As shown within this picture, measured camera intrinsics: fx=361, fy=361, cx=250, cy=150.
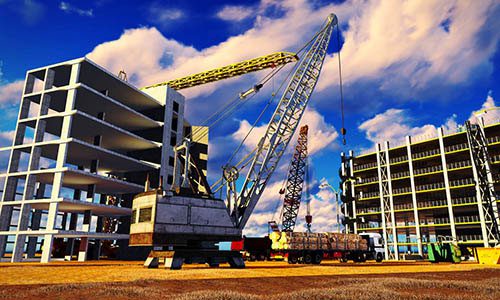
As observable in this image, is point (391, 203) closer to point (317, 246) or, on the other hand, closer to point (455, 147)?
point (455, 147)

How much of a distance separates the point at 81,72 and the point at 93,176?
15.0m

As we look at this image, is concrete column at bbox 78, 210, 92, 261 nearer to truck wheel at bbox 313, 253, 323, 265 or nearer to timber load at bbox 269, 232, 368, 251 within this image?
timber load at bbox 269, 232, 368, 251

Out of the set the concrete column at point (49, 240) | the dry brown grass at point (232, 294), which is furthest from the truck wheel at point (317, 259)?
the concrete column at point (49, 240)

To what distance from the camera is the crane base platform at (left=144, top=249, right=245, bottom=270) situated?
27250 millimetres

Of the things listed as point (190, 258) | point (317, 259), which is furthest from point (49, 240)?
point (317, 259)

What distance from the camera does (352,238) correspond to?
150 feet

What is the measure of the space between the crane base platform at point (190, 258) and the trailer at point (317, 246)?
1194 cm

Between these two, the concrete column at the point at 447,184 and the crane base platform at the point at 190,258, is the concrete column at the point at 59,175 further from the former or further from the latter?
the concrete column at the point at 447,184

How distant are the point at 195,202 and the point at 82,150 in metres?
30.2

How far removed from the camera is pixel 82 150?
51.7 meters

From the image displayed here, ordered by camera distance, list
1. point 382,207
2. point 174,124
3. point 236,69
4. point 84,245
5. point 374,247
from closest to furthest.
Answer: point 374,247 < point 84,245 < point 174,124 < point 236,69 < point 382,207

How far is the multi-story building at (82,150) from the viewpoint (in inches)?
1841

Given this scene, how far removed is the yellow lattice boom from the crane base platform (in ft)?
114

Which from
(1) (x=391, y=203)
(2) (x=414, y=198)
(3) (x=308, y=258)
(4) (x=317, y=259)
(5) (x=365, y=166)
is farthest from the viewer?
(5) (x=365, y=166)
